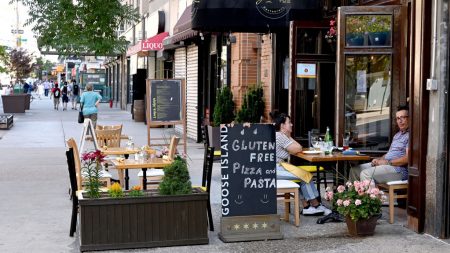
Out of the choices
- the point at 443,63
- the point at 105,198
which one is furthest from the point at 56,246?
the point at 443,63

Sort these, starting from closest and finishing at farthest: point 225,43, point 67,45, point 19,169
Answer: point 19,169 < point 67,45 < point 225,43

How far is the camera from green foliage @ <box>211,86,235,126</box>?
55.4 ft

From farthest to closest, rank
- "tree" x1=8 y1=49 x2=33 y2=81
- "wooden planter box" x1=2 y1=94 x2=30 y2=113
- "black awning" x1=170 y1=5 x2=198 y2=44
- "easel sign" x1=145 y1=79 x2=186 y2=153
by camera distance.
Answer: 1. "tree" x1=8 y1=49 x2=33 y2=81
2. "wooden planter box" x1=2 y1=94 x2=30 y2=113
3. "black awning" x1=170 y1=5 x2=198 y2=44
4. "easel sign" x1=145 y1=79 x2=186 y2=153

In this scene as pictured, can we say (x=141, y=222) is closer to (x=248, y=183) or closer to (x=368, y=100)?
(x=248, y=183)

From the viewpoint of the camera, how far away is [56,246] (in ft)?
26.1

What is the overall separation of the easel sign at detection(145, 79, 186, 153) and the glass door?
634cm

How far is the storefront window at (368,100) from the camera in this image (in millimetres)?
10781

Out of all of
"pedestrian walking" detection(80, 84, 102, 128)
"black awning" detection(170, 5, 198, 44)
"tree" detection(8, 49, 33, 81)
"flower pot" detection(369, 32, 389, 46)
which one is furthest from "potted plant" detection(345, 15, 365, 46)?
"tree" detection(8, 49, 33, 81)

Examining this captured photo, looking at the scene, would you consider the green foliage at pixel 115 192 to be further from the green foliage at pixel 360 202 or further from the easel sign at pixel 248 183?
the green foliage at pixel 360 202

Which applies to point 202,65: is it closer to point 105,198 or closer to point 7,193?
point 7,193

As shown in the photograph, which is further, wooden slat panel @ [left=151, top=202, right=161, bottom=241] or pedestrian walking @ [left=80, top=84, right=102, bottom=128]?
pedestrian walking @ [left=80, top=84, right=102, bottom=128]

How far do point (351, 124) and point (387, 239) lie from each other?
310 centimetres

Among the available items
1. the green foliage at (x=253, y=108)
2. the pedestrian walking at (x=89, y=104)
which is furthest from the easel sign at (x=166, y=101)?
the pedestrian walking at (x=89, y=104)

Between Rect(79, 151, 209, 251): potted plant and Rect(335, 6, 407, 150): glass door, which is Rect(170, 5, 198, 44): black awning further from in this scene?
Rect(79, 151, 209, 251): potted plant
